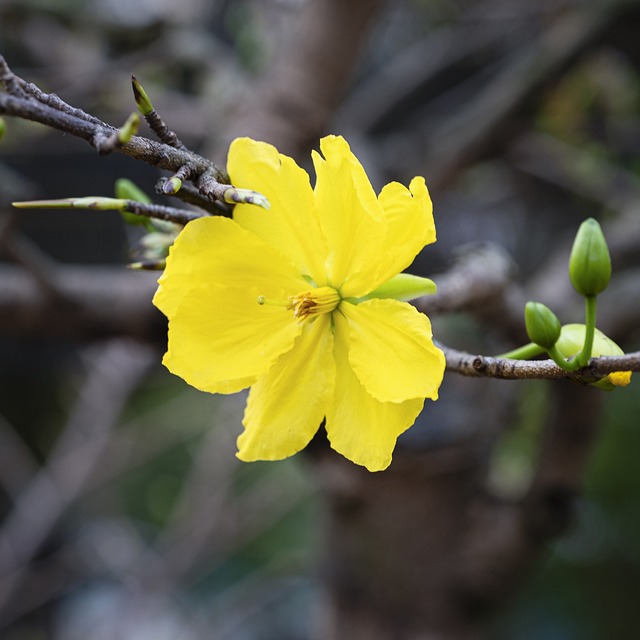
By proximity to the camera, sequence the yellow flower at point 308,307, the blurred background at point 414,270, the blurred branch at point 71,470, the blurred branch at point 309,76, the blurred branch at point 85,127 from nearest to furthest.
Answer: the blurred branch at point 85,127
the yellow flower at point 308,307
the blurred background at point 414,270
the blurred branch at point 309,76
the blurred branch at point 71,470

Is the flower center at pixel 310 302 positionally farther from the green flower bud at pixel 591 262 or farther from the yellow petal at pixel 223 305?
the green flower bud at pixel 591 262

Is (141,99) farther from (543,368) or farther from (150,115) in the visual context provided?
(543,368)

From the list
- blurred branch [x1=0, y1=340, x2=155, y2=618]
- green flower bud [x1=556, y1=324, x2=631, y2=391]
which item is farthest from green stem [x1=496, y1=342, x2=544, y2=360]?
blurred branch [x1=0, y1=340, x2=155, y2=618]

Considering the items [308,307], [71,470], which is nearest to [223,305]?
[308,307]

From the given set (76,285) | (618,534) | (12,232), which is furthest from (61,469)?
(618,534)

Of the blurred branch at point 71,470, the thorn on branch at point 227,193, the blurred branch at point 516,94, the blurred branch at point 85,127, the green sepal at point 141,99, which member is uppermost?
the blurred branch at point 516,94

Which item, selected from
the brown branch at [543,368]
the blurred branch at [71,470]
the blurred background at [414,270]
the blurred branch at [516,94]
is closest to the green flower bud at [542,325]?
the brown branch at [543,368]

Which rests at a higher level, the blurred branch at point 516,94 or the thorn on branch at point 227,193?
the blurred branch at point 516,94

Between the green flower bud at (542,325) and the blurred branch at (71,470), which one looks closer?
the green flower bud at (542,325)
